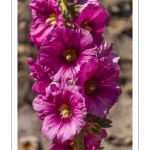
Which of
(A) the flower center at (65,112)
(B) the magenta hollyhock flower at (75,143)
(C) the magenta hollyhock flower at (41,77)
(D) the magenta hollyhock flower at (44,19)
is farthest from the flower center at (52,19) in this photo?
(B) the magenta hollyhock flower at (75,143)

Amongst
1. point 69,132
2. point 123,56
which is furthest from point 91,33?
point 123,56

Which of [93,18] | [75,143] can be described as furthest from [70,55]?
[75,143]

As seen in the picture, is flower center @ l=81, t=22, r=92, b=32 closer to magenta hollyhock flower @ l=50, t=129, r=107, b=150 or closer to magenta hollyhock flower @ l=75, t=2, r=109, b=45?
magenta hollyhock flower @ l=75, t=2, r=109, b=45


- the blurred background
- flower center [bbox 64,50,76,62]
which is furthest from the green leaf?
the blurred background

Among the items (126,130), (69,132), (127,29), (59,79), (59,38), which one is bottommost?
(126,130)

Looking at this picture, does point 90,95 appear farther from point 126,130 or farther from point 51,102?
point 126,130
